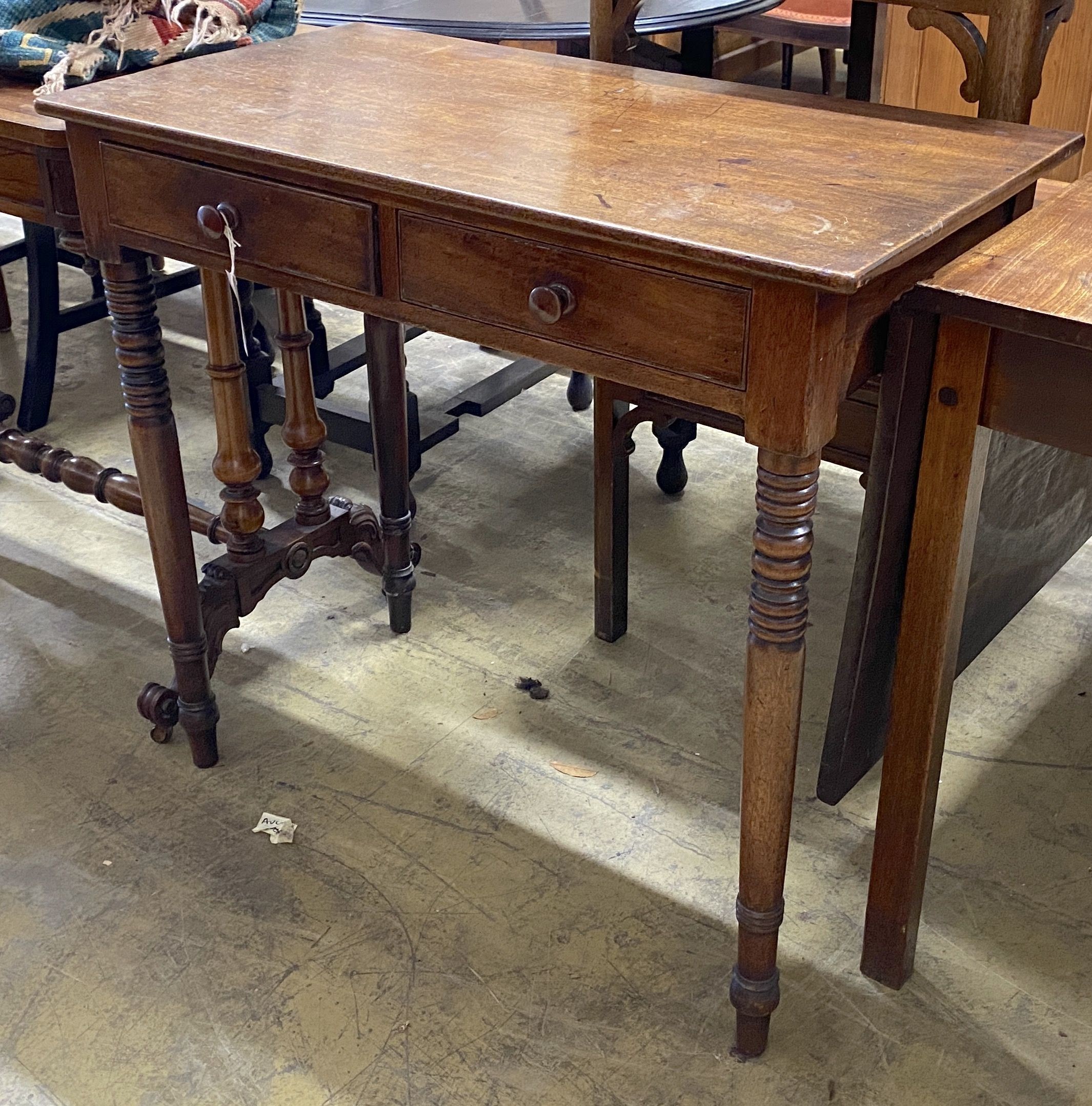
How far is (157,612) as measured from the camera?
2336 millimetres

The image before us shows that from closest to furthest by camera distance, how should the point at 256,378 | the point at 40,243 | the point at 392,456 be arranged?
1. the point at 392,456
2. the point at 256,378
3. the point at 40,243

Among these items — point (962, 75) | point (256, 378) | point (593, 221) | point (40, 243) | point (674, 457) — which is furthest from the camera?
point (962, 75)

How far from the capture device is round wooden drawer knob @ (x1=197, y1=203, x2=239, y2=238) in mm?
1450

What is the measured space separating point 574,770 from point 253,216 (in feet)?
3.07

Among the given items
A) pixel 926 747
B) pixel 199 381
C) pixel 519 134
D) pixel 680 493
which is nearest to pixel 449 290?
pixel 519 134

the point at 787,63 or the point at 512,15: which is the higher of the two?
the point at 512,15

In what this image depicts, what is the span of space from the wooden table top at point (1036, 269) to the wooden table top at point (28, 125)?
1.06 meters

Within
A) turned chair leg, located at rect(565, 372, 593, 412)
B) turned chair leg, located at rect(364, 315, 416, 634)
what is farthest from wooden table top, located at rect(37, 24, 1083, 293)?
turned chair leg, located at rect(565, 372, 593, 412)

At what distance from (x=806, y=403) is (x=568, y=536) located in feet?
4.73

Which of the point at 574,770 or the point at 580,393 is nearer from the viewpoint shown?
the point at 574,770

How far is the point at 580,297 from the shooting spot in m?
1.23

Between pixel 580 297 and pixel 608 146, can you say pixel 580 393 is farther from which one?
pixel 580 297

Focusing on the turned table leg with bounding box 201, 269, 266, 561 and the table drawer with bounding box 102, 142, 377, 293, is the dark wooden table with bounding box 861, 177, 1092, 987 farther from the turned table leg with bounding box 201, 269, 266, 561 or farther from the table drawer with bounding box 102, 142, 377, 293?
the turned table leg with bounding box 201, 269, 266, 561

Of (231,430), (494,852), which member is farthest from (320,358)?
(494,852)
